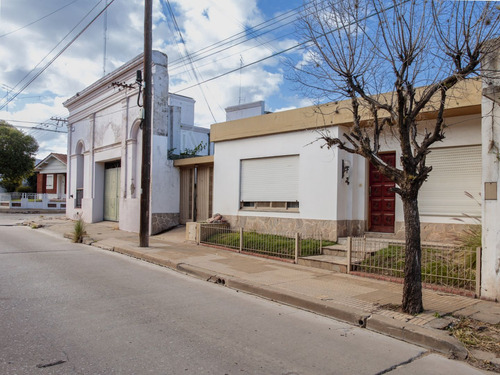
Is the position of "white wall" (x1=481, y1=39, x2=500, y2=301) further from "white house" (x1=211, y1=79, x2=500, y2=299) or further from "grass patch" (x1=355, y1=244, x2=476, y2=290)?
"grass patch" (x1=355, y1=244, x2=476, y2=290)

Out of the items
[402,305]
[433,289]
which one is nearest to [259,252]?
[433,289]

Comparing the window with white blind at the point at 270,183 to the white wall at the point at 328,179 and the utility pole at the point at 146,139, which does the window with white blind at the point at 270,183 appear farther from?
the utility pole at the point at 146,139

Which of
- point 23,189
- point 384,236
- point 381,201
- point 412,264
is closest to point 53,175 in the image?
point 23,189

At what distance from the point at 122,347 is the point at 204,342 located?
96cm

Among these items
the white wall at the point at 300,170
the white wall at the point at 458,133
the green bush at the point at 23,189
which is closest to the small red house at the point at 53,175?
the green bush at the point at 23,189

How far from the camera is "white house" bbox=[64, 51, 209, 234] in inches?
675

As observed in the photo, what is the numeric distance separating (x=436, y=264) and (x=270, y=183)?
672cm

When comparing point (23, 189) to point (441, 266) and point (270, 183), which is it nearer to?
point (270, 183)

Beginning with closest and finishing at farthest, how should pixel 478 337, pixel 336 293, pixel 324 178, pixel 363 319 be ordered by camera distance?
pixel 478 337 → pixel 363 319 → pixel 336 293 → pixel 324 178

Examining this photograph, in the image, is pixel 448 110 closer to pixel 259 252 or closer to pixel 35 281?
pixel 259 252

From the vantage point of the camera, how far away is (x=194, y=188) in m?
17.2

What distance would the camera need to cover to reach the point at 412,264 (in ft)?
20.1

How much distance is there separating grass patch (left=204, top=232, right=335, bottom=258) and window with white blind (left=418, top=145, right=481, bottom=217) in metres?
2.92

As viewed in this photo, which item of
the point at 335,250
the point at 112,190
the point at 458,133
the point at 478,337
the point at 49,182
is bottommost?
the point at 478,337
